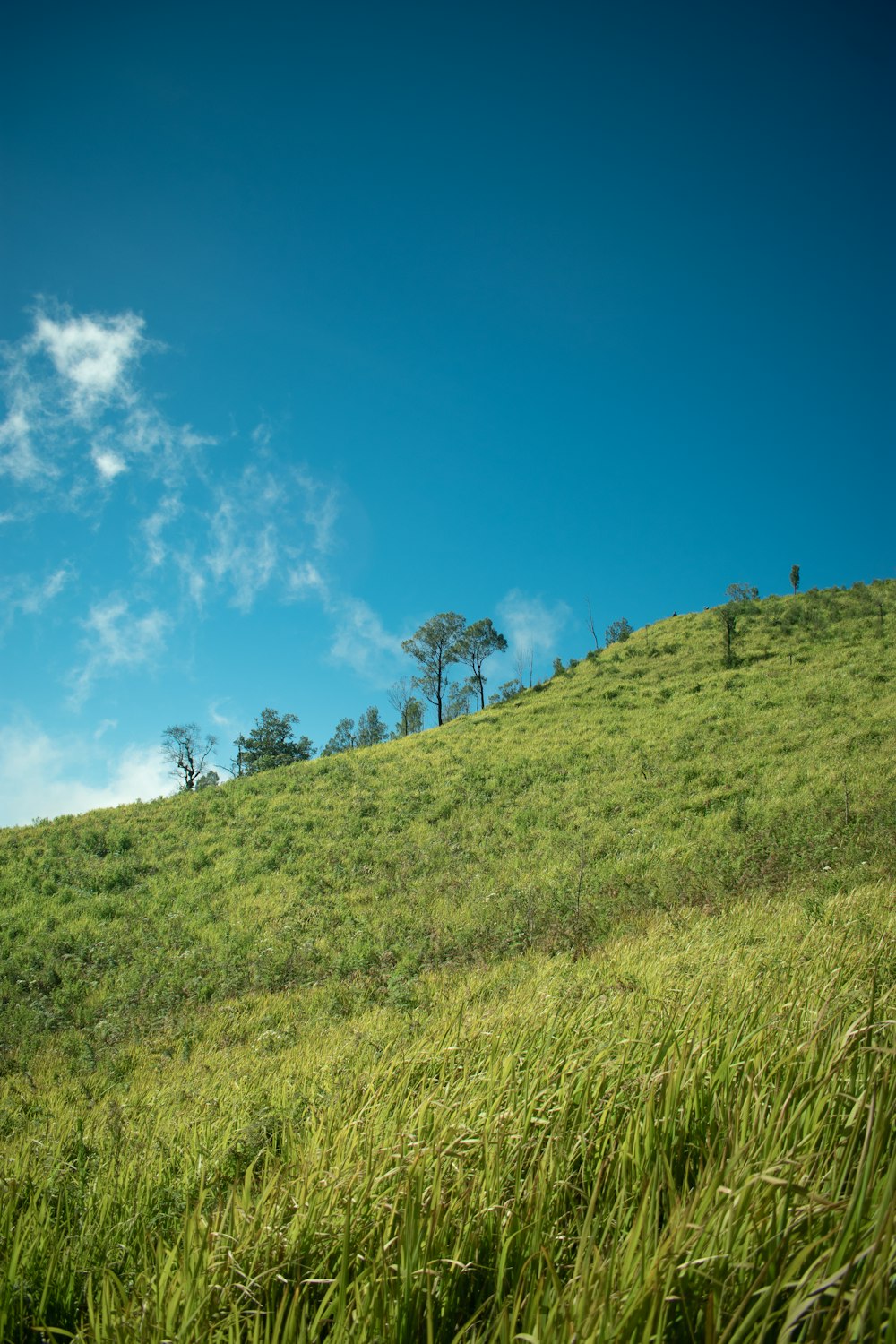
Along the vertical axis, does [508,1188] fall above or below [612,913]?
above

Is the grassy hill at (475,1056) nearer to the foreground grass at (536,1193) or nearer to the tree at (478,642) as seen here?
the foreground grass at (536,1193)

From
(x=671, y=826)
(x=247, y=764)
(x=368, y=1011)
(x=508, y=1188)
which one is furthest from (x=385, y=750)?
(x=247, y=764)

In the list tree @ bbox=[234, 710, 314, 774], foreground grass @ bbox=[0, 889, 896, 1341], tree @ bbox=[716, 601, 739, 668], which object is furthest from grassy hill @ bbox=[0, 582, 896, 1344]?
tree @ bbox=[234, 710, 314, 774]

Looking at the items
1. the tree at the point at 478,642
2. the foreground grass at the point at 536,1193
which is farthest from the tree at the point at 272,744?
the foreground grass at the point at 536,1193

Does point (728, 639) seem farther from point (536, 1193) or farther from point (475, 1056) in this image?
point (536, 1193)

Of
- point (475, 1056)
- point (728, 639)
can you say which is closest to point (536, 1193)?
point (475, 1056)

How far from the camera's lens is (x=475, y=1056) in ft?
10.9

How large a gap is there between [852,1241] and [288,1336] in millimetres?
1333

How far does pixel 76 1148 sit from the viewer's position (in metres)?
3.70

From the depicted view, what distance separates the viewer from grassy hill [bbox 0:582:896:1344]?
146 centimetres

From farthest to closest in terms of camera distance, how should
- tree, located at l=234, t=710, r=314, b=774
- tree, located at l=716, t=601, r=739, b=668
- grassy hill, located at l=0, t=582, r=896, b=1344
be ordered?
tree, located at l=234, t=710, r=314, b=774
tree, located at l=716, t=601, r=739, b=668
grassy hill, located at l=0, t=582, r=896, b=1344

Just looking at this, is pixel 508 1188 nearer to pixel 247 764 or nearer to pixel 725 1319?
pixel 725 1319

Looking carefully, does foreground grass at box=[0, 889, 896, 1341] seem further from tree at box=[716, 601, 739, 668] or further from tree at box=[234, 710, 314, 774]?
tree at box=[234, 710, 314, 774]

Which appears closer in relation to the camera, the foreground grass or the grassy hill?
the foreground grass
